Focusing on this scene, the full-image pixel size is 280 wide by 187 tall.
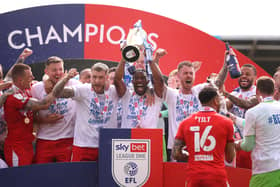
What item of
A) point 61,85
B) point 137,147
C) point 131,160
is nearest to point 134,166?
point 131,160

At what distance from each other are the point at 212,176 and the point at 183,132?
0.56 meters

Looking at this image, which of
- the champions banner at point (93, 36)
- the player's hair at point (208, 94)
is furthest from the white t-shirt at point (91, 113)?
the player's hair at point (208, 94)

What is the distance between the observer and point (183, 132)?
6.34 meters

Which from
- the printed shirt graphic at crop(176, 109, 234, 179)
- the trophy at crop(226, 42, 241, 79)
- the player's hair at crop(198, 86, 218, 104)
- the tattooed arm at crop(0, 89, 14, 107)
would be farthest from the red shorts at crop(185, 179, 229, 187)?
the tattooed arm at crop(0, 89, 14, 107)

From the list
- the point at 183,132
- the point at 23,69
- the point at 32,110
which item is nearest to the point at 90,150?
the point at 32,110

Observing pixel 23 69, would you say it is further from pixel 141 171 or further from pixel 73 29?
pixel 141 171

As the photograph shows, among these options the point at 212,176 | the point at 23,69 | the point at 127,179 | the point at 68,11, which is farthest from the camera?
the point at 68,11

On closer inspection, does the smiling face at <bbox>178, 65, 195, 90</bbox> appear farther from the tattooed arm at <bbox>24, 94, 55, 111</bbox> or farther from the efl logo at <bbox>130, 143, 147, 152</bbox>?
the tattooed arm at <bbox>24, 94, 55, 111</bbox>

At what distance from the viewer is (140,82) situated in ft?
26.4

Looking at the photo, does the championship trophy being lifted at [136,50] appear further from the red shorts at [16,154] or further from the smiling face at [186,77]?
the red shorts at [16,154]

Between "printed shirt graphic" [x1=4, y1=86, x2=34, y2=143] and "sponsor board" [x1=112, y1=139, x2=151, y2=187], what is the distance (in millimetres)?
1343

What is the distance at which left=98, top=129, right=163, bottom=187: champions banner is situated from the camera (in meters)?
7.60

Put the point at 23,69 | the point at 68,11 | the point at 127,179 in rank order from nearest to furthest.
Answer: the point at 127,179 → the point at 23,69 → the point at 68,11

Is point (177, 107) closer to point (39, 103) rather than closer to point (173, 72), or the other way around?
point (173, 72)
